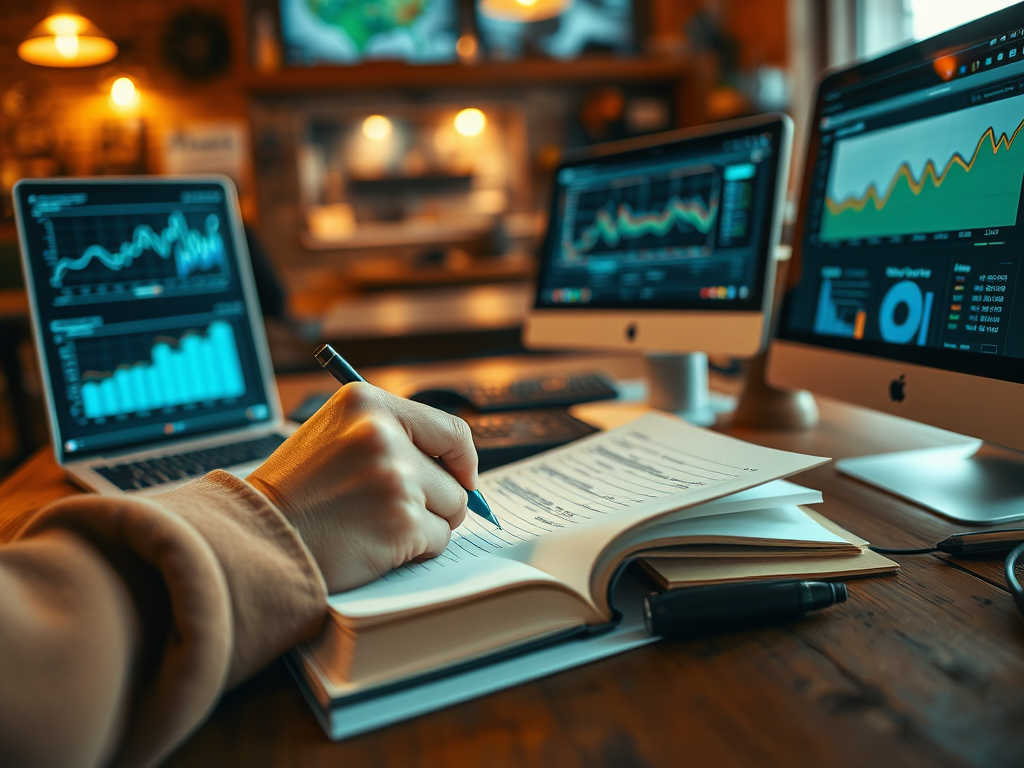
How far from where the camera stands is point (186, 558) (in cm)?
40

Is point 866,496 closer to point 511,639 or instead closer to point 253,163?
point 511,639

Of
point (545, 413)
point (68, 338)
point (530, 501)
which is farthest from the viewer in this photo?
point (545, 413)

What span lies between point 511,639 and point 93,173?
18.5 feet

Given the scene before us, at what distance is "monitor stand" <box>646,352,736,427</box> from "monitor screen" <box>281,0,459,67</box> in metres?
4.69

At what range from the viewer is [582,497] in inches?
25.4

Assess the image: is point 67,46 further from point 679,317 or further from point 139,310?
point 679,317

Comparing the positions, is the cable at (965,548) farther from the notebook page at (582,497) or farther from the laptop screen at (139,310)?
the laptop screen at (139,310)

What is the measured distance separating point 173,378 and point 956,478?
0.93 m

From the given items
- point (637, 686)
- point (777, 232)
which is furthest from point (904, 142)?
point (637, 686)

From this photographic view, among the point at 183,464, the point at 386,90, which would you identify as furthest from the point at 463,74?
the point at 183,464

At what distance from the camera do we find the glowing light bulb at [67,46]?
136 inches

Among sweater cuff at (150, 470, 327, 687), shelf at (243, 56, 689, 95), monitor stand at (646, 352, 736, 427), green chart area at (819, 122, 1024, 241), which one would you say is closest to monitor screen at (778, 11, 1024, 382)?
green chart area at (819, 122, 1024, 241)

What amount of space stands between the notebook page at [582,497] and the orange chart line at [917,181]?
0.33m

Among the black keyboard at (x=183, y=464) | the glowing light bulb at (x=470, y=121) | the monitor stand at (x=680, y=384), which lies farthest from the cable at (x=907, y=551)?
the glowing light bulb at (x=470, y=121)
